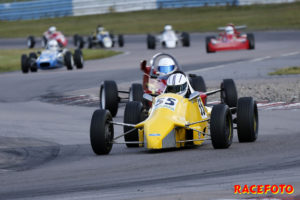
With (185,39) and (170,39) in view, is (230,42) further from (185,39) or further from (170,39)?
(170,39)

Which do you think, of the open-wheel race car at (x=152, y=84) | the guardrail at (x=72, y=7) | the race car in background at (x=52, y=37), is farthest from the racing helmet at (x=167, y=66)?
the guardrail at (x=72, y=7)

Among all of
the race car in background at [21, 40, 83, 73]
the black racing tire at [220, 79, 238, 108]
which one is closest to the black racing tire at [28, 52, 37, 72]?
the race car in background at [21, 40, 83, 73]

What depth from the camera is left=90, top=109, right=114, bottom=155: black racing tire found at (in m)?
11.1

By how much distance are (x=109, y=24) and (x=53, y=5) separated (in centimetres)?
717

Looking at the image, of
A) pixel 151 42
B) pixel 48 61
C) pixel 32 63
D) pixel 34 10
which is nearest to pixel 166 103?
pixel 48 61

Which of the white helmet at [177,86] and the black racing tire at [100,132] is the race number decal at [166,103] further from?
the black racing tire at [100,132]

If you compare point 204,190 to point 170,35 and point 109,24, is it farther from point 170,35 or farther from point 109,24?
point 109,24

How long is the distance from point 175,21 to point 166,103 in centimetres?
4767

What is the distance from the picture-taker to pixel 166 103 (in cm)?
1135

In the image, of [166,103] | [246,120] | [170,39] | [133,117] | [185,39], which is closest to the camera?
[166,103]

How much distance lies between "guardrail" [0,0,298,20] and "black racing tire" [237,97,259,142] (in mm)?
51115

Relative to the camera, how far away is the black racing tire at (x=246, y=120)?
37.9 ft

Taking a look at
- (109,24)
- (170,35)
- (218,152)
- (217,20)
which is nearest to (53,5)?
(109,24)

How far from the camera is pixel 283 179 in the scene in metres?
8.15
